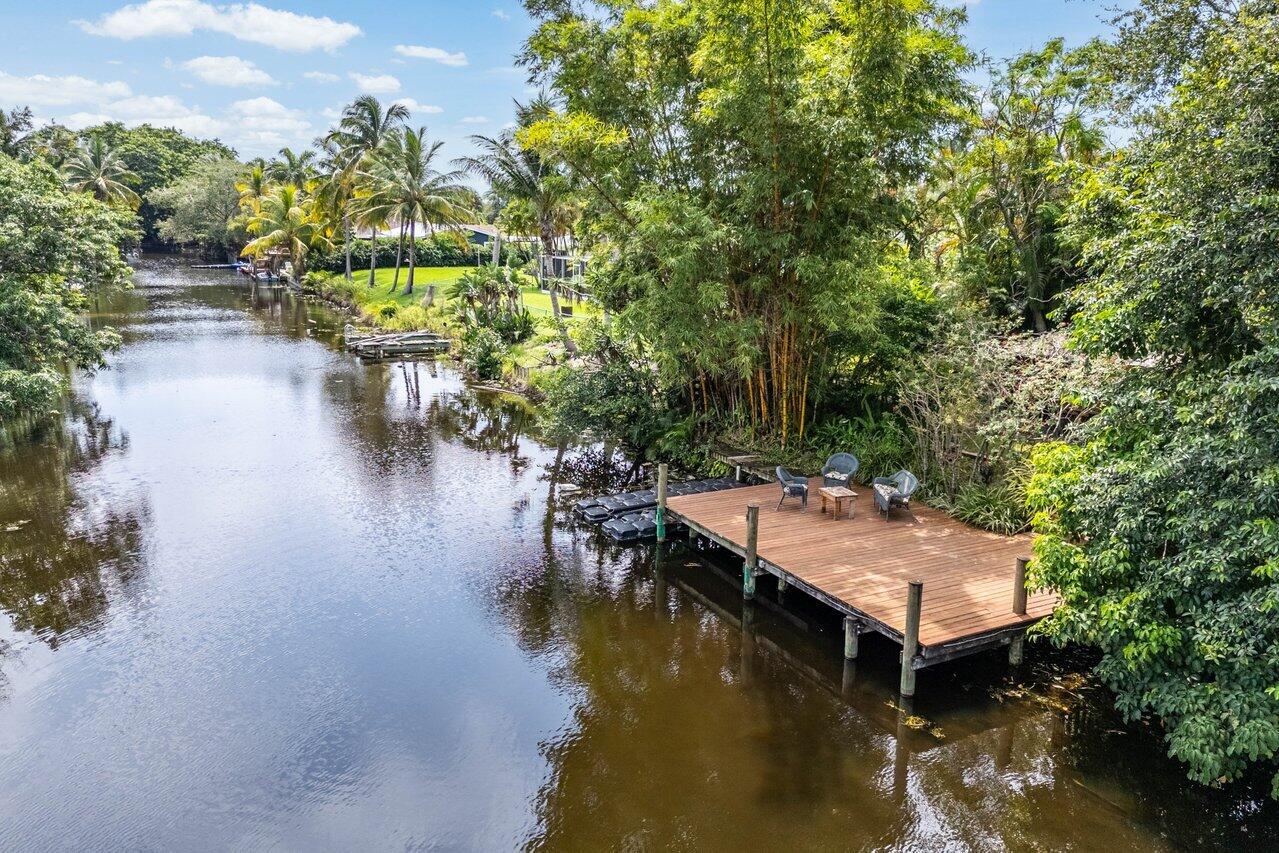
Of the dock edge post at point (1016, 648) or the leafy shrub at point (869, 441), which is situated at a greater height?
the leafy shrub at point (869, 441)

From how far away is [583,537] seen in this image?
43.6 ft

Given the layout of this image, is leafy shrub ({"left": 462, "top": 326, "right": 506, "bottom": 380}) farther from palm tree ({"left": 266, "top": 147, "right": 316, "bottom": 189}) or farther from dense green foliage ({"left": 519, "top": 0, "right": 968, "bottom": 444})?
palm tree ({"left": 266, "top": 147, "right": 316, "bottom": 189})

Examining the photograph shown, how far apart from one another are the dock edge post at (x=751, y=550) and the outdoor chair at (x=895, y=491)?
83.2 inches

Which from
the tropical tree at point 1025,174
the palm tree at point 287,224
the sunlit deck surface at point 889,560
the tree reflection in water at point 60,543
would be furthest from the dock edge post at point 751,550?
Result: the palm tree at point 287,224

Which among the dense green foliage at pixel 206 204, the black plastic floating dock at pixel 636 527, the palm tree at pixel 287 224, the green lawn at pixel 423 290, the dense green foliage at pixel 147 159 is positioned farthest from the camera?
the dense green foliage at pixel 147 159

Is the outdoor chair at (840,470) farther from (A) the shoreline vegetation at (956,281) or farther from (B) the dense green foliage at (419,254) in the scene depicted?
(B) the dense green foliage at (419,254)

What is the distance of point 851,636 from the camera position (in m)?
9.05

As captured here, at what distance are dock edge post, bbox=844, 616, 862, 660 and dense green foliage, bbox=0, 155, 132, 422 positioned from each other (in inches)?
631

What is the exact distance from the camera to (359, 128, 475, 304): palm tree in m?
36.5

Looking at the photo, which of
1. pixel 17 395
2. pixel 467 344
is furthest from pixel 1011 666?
pixel 467 344

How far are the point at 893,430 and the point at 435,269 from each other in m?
43.2

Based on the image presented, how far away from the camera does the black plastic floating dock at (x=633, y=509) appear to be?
42.8 feet

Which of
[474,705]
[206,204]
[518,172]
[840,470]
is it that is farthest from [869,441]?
[206,204]

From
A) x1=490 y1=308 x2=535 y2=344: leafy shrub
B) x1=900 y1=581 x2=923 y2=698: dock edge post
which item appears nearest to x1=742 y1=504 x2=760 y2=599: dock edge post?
x1=900 y1=581 x2=923 y2=698: dock edge post
